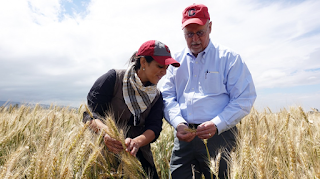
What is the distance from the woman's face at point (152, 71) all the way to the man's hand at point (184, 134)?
1.54 feet

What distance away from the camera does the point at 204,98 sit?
212cm

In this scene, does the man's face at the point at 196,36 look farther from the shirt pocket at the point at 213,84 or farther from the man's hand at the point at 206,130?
the man's hand at the point at 206,130

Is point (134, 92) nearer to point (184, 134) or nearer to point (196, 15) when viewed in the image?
point (184, 134)

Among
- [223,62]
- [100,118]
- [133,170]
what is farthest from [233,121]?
[100,118]

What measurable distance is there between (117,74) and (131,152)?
0.73 metres

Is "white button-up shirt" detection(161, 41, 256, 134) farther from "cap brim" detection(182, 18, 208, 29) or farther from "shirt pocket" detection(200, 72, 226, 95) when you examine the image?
"cap brim" detection(182, 18, 208, 29)

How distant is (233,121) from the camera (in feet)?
6.68

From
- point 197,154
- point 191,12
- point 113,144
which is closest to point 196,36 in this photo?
point 191,12

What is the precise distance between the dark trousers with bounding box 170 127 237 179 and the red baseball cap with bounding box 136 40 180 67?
0.82m

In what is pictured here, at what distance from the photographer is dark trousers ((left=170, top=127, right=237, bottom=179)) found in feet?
6.95

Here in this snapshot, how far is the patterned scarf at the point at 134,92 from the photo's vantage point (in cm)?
194

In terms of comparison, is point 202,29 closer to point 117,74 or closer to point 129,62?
point 129,62

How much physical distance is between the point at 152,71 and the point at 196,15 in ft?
2.51

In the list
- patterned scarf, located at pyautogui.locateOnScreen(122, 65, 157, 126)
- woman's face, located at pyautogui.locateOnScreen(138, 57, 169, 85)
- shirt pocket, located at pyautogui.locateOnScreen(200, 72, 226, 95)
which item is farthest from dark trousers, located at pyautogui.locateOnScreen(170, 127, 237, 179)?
woman's face, located at pyautogui.locateOnScreen(138, 57, 169, 85)
